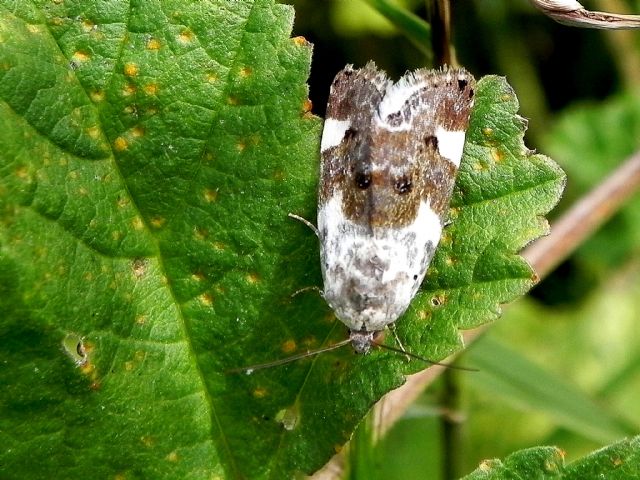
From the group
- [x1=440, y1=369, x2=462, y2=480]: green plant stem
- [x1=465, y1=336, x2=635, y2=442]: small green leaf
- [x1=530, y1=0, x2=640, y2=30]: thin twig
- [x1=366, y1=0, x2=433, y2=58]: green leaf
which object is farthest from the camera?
[x1=465, y1=336, x2=635, y2=442]: small green leaf

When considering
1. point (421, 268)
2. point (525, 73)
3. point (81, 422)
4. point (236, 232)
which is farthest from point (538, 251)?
point (525, 73)

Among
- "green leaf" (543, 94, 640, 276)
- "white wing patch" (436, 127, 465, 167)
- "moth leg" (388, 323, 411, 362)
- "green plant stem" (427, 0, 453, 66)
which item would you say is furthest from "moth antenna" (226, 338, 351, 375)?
"green leaf" (543, 94, 640, 276)

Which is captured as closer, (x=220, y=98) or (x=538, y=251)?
(x=220, y=98)

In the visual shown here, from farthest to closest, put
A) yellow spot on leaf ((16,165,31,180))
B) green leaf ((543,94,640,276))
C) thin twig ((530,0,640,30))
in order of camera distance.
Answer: green leaf ((543,94,640,276)) < thin twig ((530,0,640,30)) < yellow spot on leaf ((16,165,31,180))

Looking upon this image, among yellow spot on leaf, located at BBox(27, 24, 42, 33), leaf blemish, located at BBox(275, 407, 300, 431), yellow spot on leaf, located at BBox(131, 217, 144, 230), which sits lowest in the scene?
leaf blemish, located at BBox(275, 407, 300, 431)

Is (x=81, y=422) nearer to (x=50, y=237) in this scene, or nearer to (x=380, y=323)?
(x=50, y=237)

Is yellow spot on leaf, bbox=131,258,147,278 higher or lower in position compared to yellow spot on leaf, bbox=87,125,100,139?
lower

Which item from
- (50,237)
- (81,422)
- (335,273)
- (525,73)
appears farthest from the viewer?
(525,73)

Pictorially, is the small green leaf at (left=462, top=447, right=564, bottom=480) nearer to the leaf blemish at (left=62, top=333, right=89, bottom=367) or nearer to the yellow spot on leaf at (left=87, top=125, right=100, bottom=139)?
the leaf blemish at (left=62, top=333, right=89, bottom=367)
